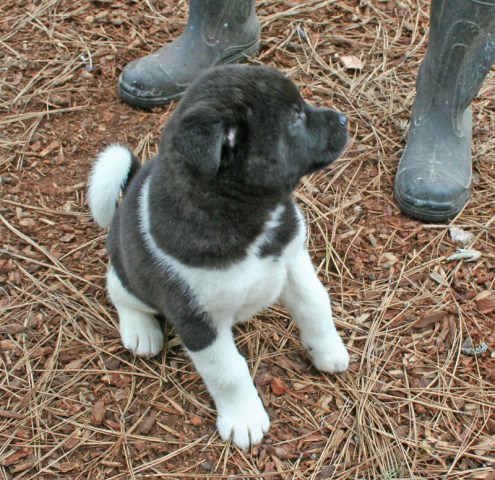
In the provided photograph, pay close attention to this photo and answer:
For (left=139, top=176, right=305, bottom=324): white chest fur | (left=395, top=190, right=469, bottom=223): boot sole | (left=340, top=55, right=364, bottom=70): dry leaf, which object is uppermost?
(left=139, top=176, right=305, bottom=324): white chest fur

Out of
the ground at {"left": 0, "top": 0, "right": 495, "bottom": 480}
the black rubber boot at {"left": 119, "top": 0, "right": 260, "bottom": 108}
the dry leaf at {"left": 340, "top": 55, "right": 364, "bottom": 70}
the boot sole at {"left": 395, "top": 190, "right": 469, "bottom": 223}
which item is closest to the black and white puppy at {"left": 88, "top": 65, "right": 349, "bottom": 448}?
the ground at {"left": 0, "top": 0, "right": 495, "bottom": 480}

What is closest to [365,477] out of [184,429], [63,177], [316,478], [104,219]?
[316,478]

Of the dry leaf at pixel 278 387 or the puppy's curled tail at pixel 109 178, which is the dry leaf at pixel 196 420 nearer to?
the dry leaf at pixel 278 387

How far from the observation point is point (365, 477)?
2.80m

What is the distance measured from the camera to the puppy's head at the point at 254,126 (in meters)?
2.35

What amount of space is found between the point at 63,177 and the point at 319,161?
1.92 m

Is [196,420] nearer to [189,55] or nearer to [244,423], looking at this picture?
[244,423]

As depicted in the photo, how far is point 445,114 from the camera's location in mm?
3893

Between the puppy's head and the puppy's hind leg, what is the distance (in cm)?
94

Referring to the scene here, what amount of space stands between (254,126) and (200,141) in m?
0.32

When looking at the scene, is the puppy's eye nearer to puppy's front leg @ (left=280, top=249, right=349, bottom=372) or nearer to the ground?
puppy's front leg @ (left=280, top=249, right=349, bottom=372)

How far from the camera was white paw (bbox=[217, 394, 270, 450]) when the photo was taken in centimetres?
290

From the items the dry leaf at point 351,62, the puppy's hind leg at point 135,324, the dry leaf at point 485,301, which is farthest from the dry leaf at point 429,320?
the dry leaf at point 351,62

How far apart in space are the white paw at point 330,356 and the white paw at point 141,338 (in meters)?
0.71
